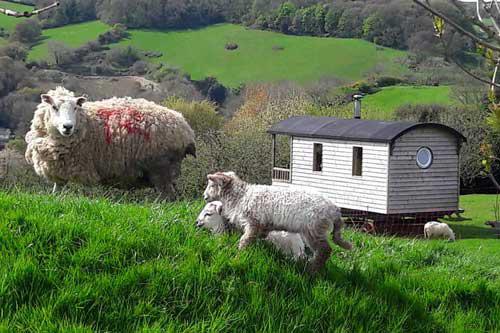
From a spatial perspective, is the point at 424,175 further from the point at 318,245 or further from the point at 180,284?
the point at 180,284

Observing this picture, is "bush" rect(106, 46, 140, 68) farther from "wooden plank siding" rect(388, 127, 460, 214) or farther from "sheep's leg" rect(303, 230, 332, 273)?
"sheep's leg" rect(303, 230, 332, 273)

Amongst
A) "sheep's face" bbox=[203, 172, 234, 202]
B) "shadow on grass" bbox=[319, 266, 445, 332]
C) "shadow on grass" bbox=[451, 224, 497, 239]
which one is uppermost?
"sheep's face" bbox=[203, 172, 234, 202]

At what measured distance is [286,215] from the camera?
6543 millimetres

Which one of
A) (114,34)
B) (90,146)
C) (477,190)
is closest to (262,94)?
(477,190)

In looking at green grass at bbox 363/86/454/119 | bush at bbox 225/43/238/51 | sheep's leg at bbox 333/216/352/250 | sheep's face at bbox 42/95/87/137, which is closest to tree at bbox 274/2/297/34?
bush at bbox 225/43/238/51

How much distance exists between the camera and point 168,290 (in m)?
6.09

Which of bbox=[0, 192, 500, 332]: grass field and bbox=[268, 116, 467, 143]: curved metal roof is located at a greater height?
bbox=[0, 192, 500, 332]: grass field

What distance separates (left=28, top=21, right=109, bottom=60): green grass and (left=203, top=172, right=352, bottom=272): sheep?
188 feet

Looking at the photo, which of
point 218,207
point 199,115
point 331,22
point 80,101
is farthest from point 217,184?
point 331,22

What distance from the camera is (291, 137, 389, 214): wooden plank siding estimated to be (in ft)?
77.2

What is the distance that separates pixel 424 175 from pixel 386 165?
6.01ft

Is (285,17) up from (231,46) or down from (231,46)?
up

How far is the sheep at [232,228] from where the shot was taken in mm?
7145

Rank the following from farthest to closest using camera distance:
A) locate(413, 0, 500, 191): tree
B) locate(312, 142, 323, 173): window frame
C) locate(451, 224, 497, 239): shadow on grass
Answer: locate(312, 142, 323, 173): window frame < locate(451, 224, 497, 239): shadow on grass < locate(413, 0, 500, 191): tree
